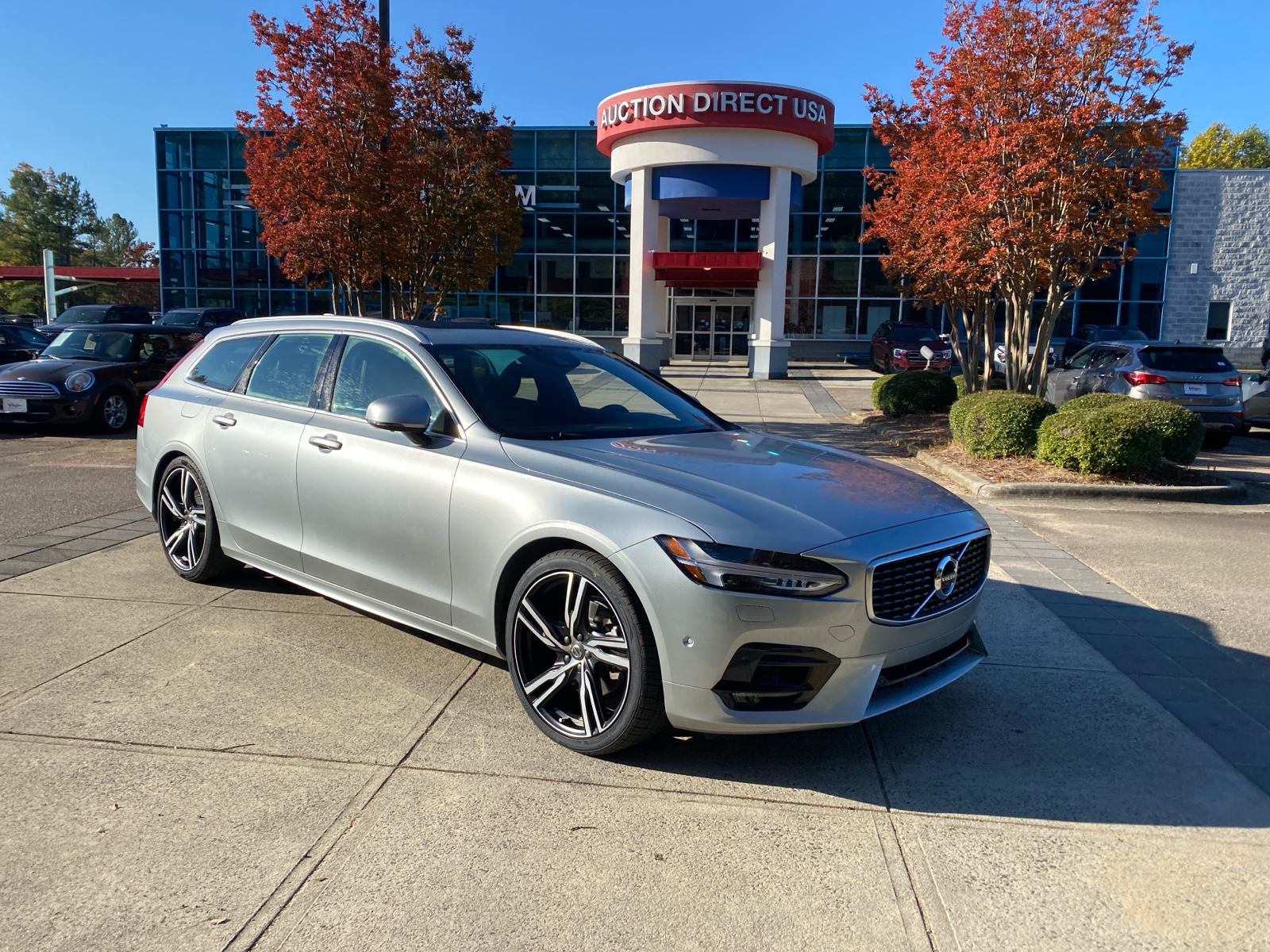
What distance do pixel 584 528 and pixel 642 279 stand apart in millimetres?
26386

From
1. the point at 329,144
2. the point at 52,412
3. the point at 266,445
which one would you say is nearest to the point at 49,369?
the point at 52,412

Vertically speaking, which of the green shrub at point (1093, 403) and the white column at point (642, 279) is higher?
the white column at point (642, 279)

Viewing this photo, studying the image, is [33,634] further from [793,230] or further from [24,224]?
[24,224]

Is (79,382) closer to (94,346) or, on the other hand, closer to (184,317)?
(94,346)

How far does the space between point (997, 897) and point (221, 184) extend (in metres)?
43.0

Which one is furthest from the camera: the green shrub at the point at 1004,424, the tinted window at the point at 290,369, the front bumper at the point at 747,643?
the green shrub at the point at 1004,424

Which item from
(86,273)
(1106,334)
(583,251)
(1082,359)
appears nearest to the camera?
(1082,359)

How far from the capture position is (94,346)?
45.0 ft

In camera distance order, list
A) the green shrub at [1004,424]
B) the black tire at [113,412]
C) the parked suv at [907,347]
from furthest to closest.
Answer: the parked suv at [907,347]
the black tire at [113,412]
the green shrub at [1004,424]

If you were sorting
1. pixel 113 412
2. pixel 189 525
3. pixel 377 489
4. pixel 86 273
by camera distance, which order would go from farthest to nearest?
pixel 86 273 < pixel 113 412 < pixel 189 525 < pixel 377 489

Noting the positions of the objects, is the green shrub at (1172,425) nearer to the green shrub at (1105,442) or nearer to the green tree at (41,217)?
the green shrub at (1105,442)

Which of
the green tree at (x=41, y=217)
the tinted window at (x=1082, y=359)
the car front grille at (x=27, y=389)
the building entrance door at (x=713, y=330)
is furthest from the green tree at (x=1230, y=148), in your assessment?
the green tree at (x=41, y=217)

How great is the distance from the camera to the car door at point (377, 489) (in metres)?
4.09

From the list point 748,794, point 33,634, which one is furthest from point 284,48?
point 748,794
